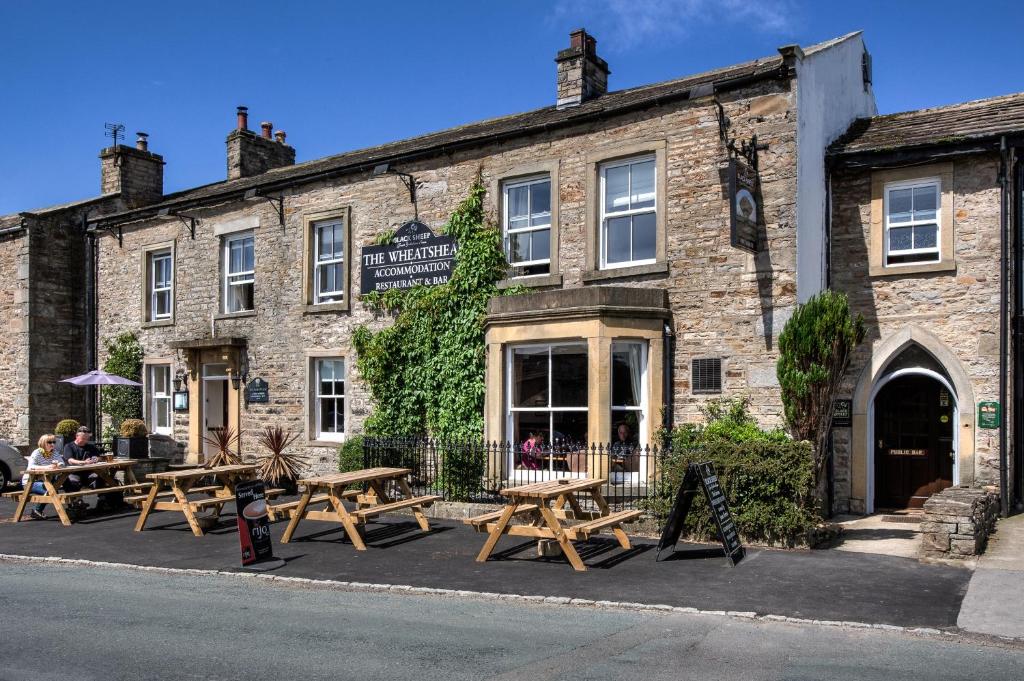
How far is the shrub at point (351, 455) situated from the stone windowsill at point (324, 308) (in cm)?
264

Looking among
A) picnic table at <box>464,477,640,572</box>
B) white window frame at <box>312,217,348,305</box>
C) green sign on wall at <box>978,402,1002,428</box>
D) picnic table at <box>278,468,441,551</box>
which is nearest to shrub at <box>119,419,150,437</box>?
white window frame at <box>312,217,348,305</box>

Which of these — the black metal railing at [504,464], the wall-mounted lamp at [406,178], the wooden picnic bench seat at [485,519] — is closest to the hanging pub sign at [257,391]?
the black metal railing at [504,464]

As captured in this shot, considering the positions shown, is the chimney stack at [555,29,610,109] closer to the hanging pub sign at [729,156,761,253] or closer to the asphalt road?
the hanging pub sign at [729,156,761,253]

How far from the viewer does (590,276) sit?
14055mm

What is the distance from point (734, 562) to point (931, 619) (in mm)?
2390

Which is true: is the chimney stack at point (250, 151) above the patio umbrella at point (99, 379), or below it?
above

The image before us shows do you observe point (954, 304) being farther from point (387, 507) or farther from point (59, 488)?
point (59, 488)

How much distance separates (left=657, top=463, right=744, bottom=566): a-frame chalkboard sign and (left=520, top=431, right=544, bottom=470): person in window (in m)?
3.90

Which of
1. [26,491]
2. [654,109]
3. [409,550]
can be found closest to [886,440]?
[654,109]

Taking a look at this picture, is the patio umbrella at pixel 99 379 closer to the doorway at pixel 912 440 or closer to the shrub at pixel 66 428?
the shrub at pixel 66 428

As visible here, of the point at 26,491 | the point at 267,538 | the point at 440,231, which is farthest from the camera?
the point at 440,231

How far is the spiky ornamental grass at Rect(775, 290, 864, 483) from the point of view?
1123 centimetres

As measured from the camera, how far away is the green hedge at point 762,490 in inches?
411

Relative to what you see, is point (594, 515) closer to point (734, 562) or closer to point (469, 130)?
point (734, 562)
